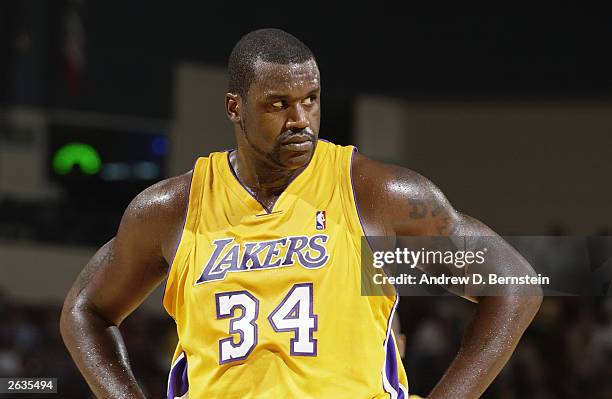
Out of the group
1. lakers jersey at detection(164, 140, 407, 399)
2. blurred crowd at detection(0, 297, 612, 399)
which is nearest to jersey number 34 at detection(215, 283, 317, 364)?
lakers jersey at detection(164, 140, 407, 399)

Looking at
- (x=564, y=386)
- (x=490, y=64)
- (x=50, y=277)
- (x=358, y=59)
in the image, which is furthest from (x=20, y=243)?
(x=564, y=386)

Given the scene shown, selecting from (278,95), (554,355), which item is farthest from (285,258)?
(554,355)

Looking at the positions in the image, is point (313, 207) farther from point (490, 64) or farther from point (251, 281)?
point (490, 64)

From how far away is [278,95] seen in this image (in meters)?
2.39

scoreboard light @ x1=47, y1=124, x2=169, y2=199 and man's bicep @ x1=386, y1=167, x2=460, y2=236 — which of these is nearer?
man's bicep @ x1=386, y1=167, x2=460, y2=236

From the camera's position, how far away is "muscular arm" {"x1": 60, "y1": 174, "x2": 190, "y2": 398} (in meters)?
2.63

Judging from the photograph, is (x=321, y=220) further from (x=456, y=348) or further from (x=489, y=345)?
(x=456, y=348)

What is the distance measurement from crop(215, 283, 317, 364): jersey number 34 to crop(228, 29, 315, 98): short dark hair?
487 mm

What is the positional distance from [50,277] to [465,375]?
8.78 m

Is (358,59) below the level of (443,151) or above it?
above

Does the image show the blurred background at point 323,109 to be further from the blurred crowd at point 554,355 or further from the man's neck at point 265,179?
the man's neck at point 265,179

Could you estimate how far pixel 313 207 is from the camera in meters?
2.51

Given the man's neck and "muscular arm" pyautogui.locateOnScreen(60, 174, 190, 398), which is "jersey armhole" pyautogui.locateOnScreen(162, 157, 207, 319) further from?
the man's neck

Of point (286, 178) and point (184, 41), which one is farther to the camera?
point (184, 41)
